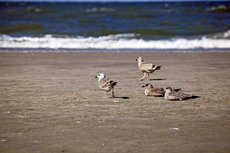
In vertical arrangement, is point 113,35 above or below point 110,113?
above

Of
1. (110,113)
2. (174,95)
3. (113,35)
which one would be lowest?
(110,113)

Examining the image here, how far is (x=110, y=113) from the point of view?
20.8 ft

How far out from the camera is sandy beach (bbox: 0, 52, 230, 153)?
4797 mm

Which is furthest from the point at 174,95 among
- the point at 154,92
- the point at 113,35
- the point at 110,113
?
the point at 113,35

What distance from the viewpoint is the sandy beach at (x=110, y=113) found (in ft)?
15.7

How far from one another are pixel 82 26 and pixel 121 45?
438 inches

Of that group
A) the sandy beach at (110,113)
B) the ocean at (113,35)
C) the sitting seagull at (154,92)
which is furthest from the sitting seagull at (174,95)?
the ocean at (113,35)

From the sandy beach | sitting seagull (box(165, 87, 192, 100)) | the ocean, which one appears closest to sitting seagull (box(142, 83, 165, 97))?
the sandy beach

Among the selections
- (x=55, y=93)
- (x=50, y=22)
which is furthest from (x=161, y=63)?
(x=50, y=22)

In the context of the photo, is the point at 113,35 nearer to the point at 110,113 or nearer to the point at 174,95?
the point at 174,95

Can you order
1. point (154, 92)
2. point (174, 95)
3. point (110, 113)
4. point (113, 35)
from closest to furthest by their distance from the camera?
1. point (110, 113)
2. point (174, 95)
3. point (154, 92)
4. point (113, 35)

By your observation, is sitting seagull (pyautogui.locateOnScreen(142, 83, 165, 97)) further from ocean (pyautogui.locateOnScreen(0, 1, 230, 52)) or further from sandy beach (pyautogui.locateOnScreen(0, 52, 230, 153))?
ocean (pyautogui.locateOnScreen(0, 1, 230, 52))

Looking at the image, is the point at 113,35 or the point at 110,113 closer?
the point at 110,113

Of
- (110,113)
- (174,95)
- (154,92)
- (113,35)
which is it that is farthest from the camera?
(113,35)
